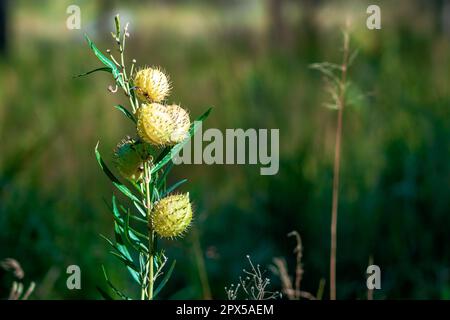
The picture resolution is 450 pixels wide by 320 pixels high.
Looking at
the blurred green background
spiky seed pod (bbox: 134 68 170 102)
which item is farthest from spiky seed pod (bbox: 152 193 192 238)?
the blurred green background

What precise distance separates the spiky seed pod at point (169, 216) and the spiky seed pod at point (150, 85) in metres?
0.14

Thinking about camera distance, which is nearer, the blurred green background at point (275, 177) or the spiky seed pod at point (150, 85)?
the spiky seed pod at point (150, 85)

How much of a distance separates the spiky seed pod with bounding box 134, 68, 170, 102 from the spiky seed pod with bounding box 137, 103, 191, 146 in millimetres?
16

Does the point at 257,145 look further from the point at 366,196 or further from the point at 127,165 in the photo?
the point at 127,165

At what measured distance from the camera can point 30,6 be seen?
25781mm

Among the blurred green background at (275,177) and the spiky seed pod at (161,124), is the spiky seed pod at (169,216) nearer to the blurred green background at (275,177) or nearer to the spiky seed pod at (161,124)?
the spiky seed pod at (161,124)

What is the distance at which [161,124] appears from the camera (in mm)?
953

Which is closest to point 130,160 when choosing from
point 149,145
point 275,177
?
point 149,145

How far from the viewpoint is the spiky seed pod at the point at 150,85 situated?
38.9 inches

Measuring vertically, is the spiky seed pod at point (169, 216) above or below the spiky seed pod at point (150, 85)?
below

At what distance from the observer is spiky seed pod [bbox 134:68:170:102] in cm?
99

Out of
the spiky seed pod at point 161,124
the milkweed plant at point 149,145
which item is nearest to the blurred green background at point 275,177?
the milkweed plant at point 149,145

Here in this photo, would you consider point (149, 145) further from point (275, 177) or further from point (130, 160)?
point (275, 177)

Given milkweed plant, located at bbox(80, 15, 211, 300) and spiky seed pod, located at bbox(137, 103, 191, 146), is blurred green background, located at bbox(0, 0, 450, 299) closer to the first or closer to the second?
milkweed plant, located at bbox(80, 15, 211, 300)
